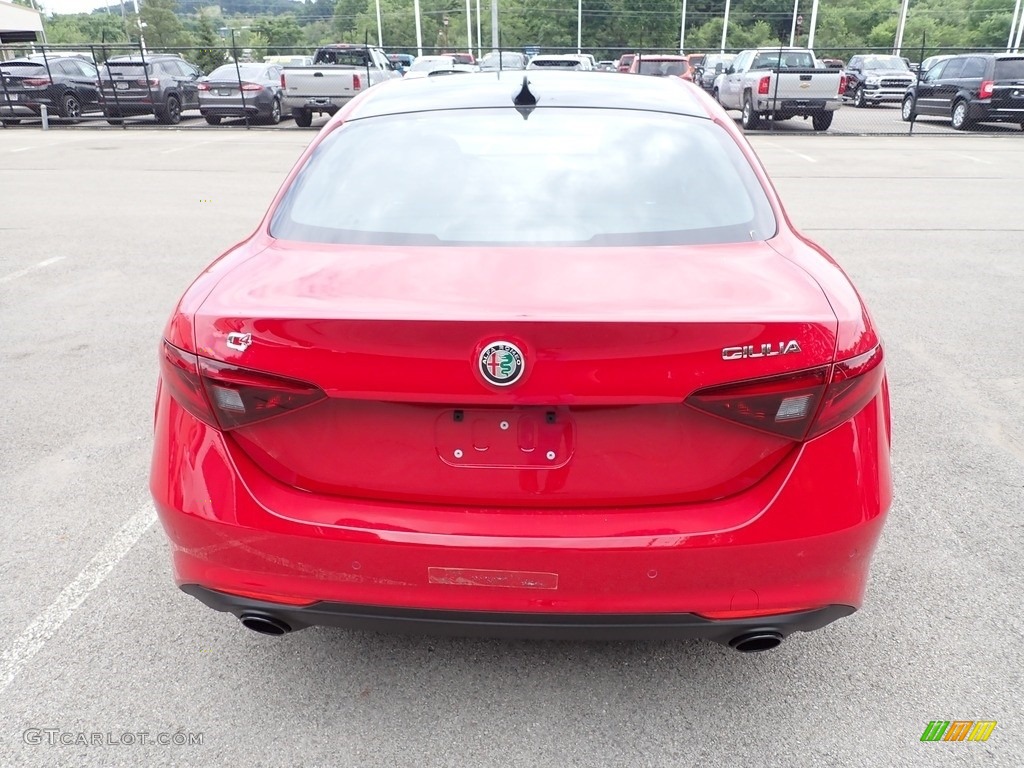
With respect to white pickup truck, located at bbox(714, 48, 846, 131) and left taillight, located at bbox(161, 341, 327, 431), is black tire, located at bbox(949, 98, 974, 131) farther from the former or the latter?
left taillight, located at bbox(161, 341, 327, 431)

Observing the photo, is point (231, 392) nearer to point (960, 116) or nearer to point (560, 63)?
point (560, 63)

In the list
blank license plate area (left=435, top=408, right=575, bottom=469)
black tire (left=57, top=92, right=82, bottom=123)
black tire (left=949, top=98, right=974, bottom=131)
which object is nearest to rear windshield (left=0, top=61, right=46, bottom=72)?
black tire (left=57, top=92, right=82, bottom=123)

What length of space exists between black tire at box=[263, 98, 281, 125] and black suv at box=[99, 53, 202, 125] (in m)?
2.61

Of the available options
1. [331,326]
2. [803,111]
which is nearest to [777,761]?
[331,326]

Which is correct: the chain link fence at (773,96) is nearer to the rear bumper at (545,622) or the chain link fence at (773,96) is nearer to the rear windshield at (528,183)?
the rear windshield at (528,183)

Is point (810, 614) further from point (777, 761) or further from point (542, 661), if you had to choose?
point (542, 661)

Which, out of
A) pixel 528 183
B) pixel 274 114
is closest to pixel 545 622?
pixel 528 183

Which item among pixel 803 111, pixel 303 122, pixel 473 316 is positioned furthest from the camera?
pixel 303 122

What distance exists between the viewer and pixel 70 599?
2.99 m

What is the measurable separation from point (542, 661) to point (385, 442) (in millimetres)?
1063

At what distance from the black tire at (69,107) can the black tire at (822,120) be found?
19.5 m

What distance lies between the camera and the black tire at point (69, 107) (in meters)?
22.9

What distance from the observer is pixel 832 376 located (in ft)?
6.35

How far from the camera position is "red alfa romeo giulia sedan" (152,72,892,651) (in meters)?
1.88
